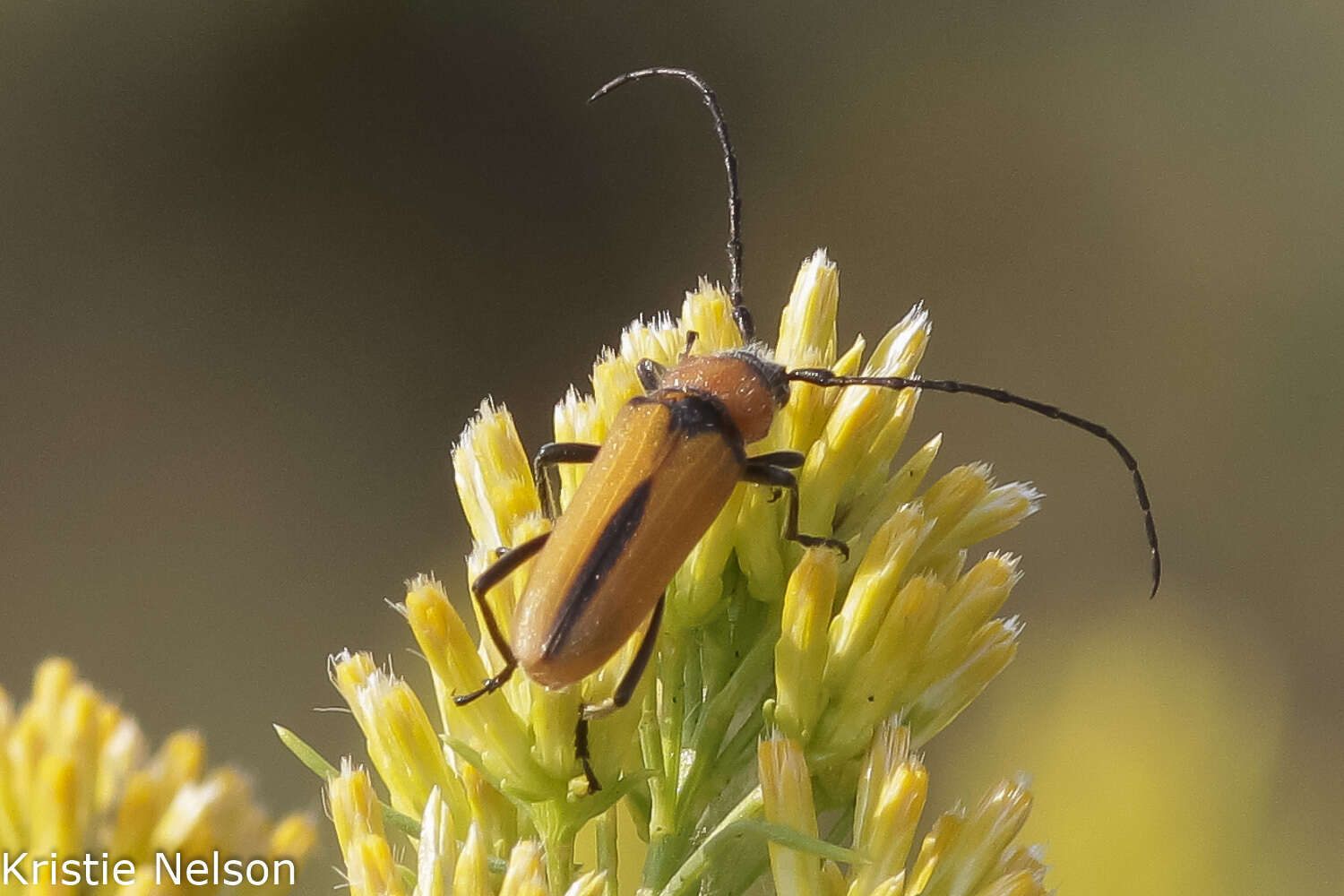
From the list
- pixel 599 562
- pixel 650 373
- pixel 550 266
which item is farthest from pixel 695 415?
pixel 550 266

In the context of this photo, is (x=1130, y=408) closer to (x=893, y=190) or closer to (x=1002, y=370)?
(x=1002, y=370)

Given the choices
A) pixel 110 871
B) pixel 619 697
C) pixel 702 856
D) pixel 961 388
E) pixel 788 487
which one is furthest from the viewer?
pixel 961 388

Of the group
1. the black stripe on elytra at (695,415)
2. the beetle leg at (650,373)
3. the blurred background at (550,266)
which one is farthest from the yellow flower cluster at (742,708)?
the blurred background at (550,266)

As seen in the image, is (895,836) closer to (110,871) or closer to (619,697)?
(619,697)

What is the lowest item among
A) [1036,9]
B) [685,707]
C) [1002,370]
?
[685,707]

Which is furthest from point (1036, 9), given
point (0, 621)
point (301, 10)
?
point (0, 621)

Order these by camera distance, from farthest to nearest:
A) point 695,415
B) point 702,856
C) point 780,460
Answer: point 695,415 < point 780,460 < point 702,856
